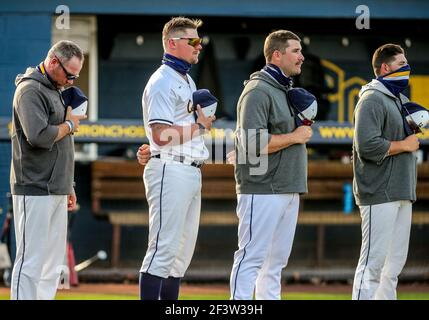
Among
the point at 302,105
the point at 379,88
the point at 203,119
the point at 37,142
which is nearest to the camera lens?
the point at 37,142

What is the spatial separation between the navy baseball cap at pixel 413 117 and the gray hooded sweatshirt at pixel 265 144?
83 centimetres

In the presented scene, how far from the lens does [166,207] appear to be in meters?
6.05

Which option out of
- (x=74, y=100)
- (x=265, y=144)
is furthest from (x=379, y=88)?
(x=74, y=100)

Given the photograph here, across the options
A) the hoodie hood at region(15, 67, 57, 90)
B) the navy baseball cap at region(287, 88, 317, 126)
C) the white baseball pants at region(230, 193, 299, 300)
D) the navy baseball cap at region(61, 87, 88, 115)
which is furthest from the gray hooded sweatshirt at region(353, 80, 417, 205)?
the hoodie hood at region(15, 67, 57, 90)

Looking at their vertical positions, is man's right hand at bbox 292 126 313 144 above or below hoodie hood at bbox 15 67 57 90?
below

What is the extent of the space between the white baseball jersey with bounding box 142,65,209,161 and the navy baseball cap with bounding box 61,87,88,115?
47 cm

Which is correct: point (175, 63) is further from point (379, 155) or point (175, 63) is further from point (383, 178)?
point (383, 178)

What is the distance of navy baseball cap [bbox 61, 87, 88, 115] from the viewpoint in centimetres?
646

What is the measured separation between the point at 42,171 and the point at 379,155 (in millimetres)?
2165

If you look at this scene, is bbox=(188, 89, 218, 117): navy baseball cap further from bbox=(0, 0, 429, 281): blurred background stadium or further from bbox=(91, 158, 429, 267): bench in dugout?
bbox=(91, 158, 429, 267): bench in dugout

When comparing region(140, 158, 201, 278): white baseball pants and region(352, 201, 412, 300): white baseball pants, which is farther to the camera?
region(352, 201, 412, 300): white baseball pants

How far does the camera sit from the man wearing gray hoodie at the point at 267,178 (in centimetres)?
626

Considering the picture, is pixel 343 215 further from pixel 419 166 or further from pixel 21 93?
pixel 21 93
